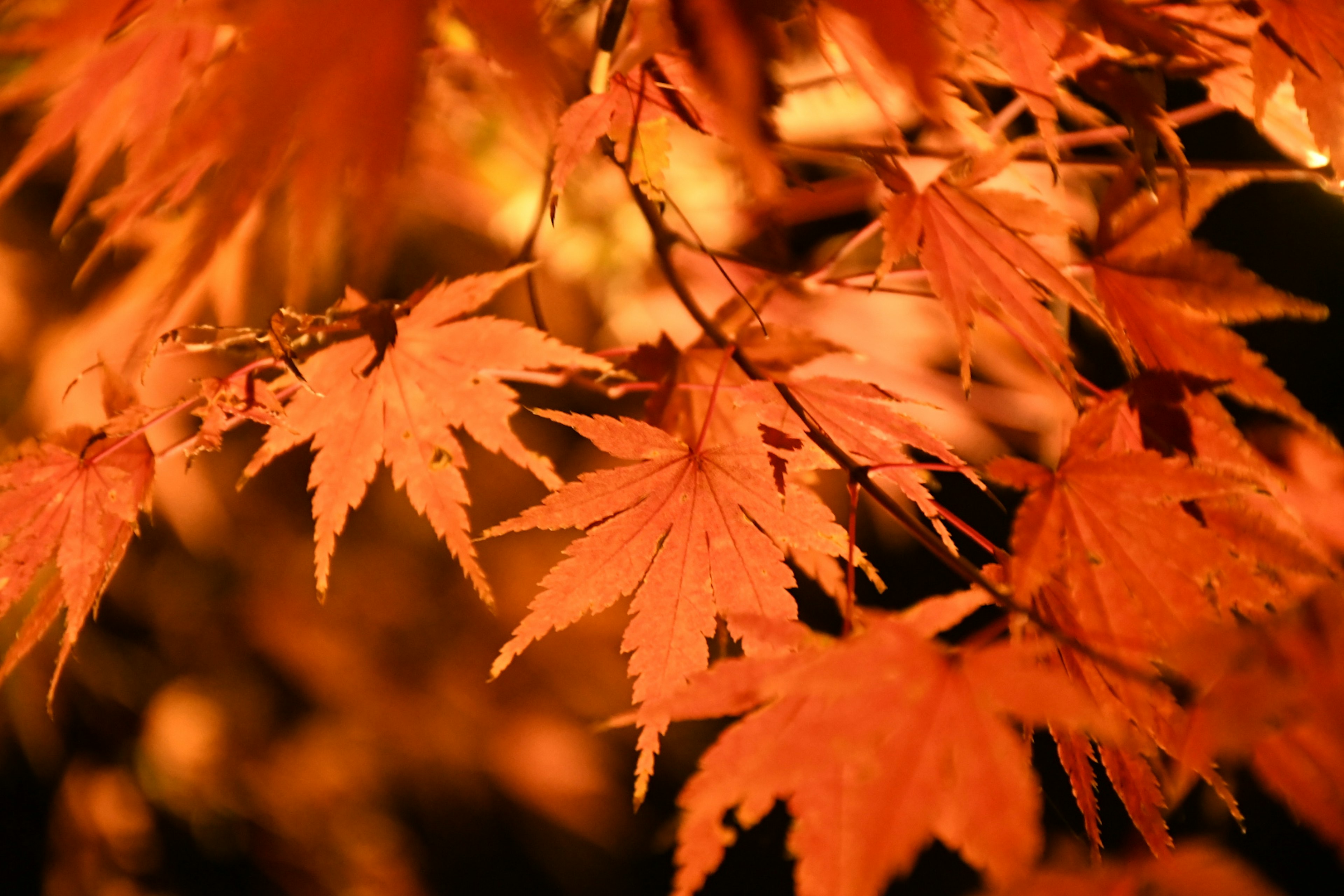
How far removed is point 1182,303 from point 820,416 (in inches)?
12.1

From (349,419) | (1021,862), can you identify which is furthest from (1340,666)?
(349,419)

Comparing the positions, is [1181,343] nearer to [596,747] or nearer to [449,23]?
[449,23]

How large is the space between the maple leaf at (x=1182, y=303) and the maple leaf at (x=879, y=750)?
11.7 inches

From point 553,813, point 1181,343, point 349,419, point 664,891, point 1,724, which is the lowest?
point 664,891

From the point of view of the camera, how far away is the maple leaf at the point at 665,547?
49cm

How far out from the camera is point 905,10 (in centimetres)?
35

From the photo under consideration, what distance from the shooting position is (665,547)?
52 cm

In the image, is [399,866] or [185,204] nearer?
[185,204]

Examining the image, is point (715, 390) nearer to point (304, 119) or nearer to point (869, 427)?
point (869, 427)

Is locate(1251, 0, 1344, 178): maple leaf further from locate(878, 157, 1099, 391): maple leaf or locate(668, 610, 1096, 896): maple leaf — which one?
locate(668, 610, 1096, 896): maple leaf

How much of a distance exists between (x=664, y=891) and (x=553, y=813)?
0.28 metres

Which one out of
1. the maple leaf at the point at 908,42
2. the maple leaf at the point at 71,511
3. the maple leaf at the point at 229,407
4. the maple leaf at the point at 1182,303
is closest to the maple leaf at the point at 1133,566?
the maple leaf at the point at 1182,303

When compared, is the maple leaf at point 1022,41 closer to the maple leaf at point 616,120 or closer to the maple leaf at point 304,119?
the maple leaf at point 616,120

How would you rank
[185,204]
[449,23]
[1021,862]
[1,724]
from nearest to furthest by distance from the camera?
[1021,862], [185,204], [449,23], [1,724]
